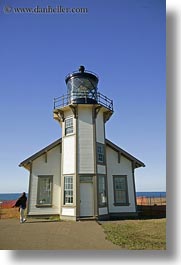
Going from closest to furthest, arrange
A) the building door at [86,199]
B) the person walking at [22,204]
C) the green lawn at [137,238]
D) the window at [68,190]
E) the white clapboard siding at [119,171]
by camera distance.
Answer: the green lawn at [137,238] < the person walking at [22,204] < the building door at [86,199] < the window at [68,190] < the white clapboard siding at [119,171]

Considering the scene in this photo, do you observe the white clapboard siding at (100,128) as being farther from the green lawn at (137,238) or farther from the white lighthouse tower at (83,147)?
the green lawn at (137,238)

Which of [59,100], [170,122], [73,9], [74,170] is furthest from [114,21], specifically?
[74,170]

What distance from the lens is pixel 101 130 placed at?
980 centimetres

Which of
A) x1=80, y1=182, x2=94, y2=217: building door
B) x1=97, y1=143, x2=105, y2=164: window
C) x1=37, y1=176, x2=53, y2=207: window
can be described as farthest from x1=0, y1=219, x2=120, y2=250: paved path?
x1=97, y1=143, x2=105, y2=164: window

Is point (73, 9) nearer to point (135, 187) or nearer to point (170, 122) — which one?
point (170, 122)

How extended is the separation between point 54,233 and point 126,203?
441 cm

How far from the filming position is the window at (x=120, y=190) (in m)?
10.0

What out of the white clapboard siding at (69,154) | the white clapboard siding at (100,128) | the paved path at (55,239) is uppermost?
the white clapboard siding at (100,128)

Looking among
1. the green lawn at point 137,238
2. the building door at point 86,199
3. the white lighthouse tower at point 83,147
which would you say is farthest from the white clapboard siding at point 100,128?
the green lawn at point 137,238

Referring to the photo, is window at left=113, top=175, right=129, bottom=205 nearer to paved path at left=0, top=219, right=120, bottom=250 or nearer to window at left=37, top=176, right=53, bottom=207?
window at left=37, top=176, right=53, bottom=207

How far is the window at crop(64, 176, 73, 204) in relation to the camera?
894 cm

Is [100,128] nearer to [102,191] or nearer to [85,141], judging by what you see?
[85,141]

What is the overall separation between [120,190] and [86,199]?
74.8 inches

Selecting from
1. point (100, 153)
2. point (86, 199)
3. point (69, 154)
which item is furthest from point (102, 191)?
point (69, 154)
